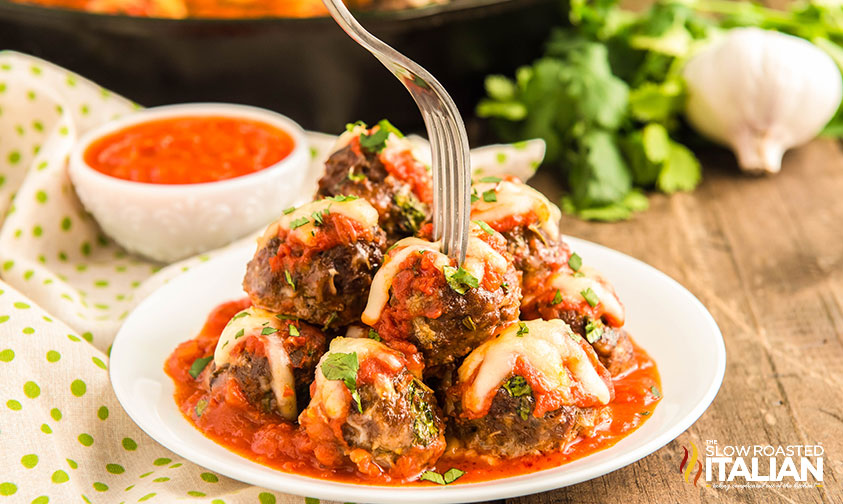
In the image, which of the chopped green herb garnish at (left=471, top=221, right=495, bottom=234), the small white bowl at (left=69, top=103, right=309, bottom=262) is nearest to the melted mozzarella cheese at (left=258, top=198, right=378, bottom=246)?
the chopped green herb garnish at (left=471, top=221, right=495, bottom=234)

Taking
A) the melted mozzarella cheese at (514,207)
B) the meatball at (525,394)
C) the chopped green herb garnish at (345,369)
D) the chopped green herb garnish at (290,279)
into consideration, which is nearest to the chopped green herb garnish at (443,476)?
the meatball at (525,394)

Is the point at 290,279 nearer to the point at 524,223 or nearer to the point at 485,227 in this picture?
the point at 485,227

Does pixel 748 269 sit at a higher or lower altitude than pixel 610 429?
lower

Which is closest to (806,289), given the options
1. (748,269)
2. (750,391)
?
(748,269)

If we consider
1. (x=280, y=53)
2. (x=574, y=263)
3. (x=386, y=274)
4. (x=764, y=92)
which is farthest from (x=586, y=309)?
(x=764, y=92)

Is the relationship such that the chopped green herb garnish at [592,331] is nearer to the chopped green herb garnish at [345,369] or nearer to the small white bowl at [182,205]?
the chopped green herb garnish at [345,369]

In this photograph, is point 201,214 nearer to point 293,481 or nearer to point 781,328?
point 293,481

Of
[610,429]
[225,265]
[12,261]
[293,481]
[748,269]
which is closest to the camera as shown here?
[293,481]
